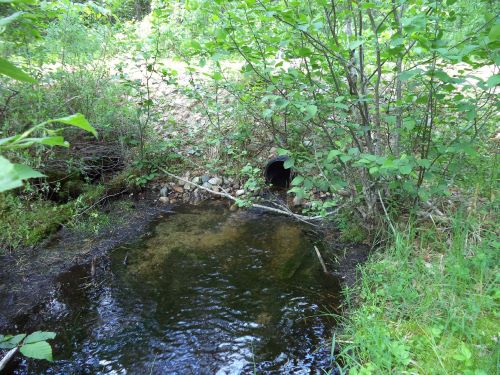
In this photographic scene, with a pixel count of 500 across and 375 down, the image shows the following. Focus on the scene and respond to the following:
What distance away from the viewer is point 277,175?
5.39m

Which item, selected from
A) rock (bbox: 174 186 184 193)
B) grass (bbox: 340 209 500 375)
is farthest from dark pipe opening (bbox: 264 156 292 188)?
grass (bbox: 340 209 500 375)

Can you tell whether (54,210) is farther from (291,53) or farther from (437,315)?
(437,315)

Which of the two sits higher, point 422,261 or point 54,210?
point 54,210

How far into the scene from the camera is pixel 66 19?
440 centimetres

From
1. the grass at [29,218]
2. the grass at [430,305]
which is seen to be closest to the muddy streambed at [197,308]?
the grass at [430,305]

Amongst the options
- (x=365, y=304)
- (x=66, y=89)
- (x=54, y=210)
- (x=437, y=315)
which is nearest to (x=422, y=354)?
(x=437, y=315)

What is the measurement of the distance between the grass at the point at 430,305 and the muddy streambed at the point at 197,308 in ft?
1.10

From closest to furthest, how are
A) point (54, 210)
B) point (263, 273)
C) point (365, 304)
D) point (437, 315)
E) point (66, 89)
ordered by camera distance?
point (437, 315)
point (365, 304)
point (263, 273)
point (54, 210)
point (66, 89)

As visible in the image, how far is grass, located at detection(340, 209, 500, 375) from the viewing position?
2.03m

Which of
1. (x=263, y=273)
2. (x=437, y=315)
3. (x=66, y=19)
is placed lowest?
(x=263, y=273)

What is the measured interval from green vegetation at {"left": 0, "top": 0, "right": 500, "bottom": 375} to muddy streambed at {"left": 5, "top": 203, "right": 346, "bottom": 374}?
40 centimetres

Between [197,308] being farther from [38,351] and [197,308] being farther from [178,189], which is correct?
[178,189]

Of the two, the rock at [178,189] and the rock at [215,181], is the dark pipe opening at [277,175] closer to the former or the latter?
the rock at [215,181]

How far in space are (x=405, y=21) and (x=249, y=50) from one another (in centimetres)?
145
